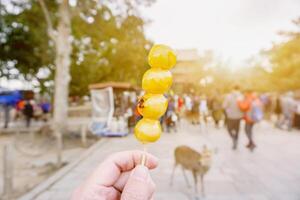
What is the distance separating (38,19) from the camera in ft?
70.4

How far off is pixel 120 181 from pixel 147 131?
0.25 metres

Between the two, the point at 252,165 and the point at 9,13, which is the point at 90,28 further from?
the point at 252,165

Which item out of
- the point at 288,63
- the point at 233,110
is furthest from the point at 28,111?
the point at 288,63

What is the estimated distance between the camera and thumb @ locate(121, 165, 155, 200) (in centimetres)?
134

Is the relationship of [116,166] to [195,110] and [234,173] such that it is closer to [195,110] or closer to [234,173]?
[234,173]

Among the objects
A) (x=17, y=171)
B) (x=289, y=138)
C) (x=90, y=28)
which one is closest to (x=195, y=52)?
(x=90, y=28)

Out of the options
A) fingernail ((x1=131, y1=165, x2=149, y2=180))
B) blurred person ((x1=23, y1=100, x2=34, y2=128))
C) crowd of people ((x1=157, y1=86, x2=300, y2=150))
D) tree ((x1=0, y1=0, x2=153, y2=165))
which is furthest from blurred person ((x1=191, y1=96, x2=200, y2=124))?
fingernail ((x1=131, y1=165, x2=149, y2=180))

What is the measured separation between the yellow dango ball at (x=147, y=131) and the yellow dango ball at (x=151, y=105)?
3 cm

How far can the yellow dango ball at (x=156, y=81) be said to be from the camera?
1.52 meters

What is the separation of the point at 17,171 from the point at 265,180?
6254 millimetres

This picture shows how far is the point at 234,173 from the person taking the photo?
8516 mm

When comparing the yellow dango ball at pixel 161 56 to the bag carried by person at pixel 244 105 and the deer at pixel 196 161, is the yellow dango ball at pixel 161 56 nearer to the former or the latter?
the deer at pixel 196 161

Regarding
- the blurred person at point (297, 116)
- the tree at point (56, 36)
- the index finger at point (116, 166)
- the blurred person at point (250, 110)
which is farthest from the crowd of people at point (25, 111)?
the index finger at point (116, 166)

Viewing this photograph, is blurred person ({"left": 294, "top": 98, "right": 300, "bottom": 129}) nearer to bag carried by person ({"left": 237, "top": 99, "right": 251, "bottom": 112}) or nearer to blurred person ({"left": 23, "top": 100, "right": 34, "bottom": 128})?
bag carried by person ({"left": 237, "top": 99, "right": 251, "bottom": 112})
